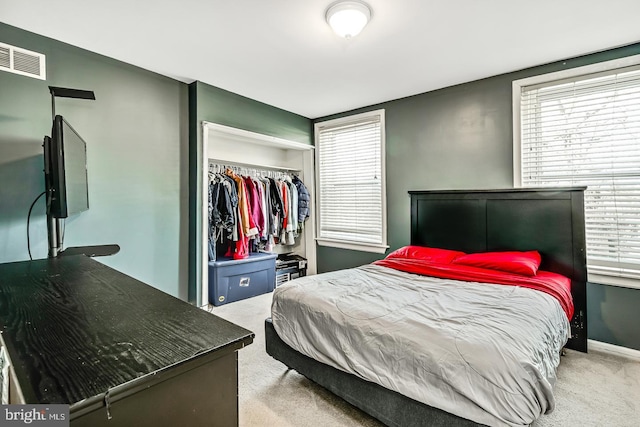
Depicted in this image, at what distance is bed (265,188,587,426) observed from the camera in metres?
1.24

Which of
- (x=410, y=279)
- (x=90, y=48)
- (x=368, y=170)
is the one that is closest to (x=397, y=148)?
(x=368, y=170)

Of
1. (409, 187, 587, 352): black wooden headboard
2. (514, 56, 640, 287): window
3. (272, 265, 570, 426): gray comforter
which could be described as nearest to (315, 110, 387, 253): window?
(409, 187, 587, 352): black wooden headboard

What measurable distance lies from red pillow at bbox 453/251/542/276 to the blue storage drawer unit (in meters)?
2.26

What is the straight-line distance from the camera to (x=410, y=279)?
2.42 metres

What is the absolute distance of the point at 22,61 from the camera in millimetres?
2209

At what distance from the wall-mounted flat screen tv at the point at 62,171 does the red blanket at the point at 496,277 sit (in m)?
2.34

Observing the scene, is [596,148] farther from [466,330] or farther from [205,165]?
[205,165]

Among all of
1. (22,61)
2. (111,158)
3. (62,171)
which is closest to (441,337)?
(62,171)

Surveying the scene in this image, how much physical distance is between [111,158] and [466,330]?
299 centimetres

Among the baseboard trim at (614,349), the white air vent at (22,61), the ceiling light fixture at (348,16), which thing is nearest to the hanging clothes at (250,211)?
the white air vent at (22,61)

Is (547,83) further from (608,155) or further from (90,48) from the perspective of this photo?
(90,48)

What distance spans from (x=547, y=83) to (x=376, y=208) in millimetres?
2085

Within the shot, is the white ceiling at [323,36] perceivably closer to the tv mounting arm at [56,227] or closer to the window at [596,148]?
the window at [596,148]

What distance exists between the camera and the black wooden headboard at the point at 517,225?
97.3 inches
